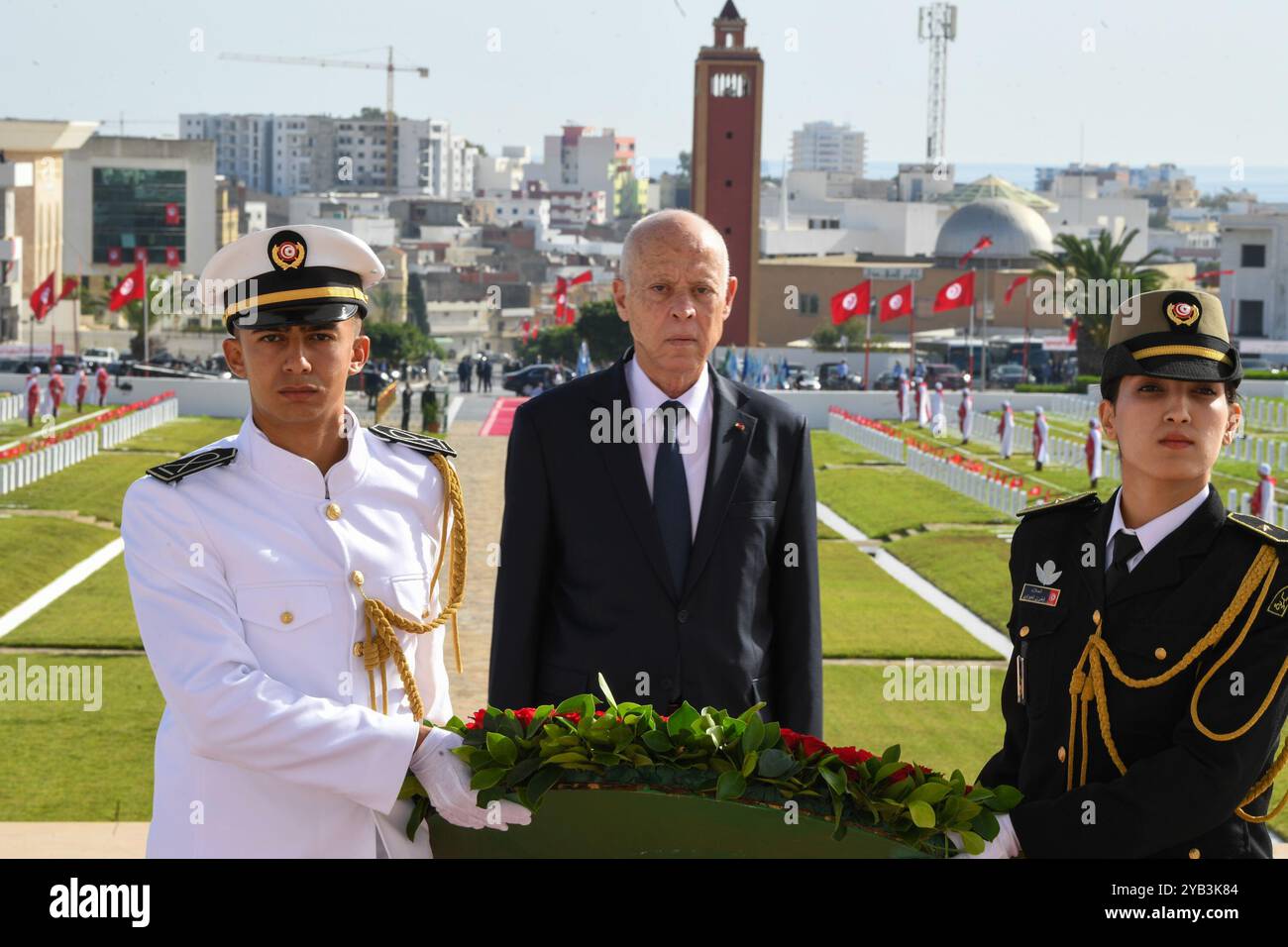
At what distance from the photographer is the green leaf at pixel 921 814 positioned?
308 cm

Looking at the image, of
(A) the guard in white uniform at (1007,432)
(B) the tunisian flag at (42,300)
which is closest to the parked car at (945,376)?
(A) the guard in white uniform at (1007,432)

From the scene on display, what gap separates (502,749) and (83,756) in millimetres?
9605

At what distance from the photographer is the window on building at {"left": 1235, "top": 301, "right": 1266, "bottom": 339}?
70.2 meters

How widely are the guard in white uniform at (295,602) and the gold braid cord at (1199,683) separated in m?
1.13

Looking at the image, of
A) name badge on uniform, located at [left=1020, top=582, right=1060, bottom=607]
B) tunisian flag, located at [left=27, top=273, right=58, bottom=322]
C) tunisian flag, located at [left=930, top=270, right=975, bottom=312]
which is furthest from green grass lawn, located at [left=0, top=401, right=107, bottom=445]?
name badge on uniform, located at [left=1020, top=582, right=1060, bottom=607]

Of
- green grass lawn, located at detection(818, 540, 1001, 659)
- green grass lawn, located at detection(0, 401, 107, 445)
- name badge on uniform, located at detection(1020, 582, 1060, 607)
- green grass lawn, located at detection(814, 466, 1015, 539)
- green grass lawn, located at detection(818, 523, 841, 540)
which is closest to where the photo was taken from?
name badge on uniform, located at detection(1020, 582, 1060, 607)

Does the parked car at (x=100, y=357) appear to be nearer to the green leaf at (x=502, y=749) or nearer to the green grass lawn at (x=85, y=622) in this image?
the green grass lawn at (x=85, y=622)

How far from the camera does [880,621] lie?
1845cm

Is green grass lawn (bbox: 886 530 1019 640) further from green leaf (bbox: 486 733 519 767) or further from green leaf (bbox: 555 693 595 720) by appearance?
green leaf (bbox: 486 733 519 767)

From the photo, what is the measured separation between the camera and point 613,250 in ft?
439

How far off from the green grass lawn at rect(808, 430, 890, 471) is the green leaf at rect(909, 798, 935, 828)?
2980 centimetres
